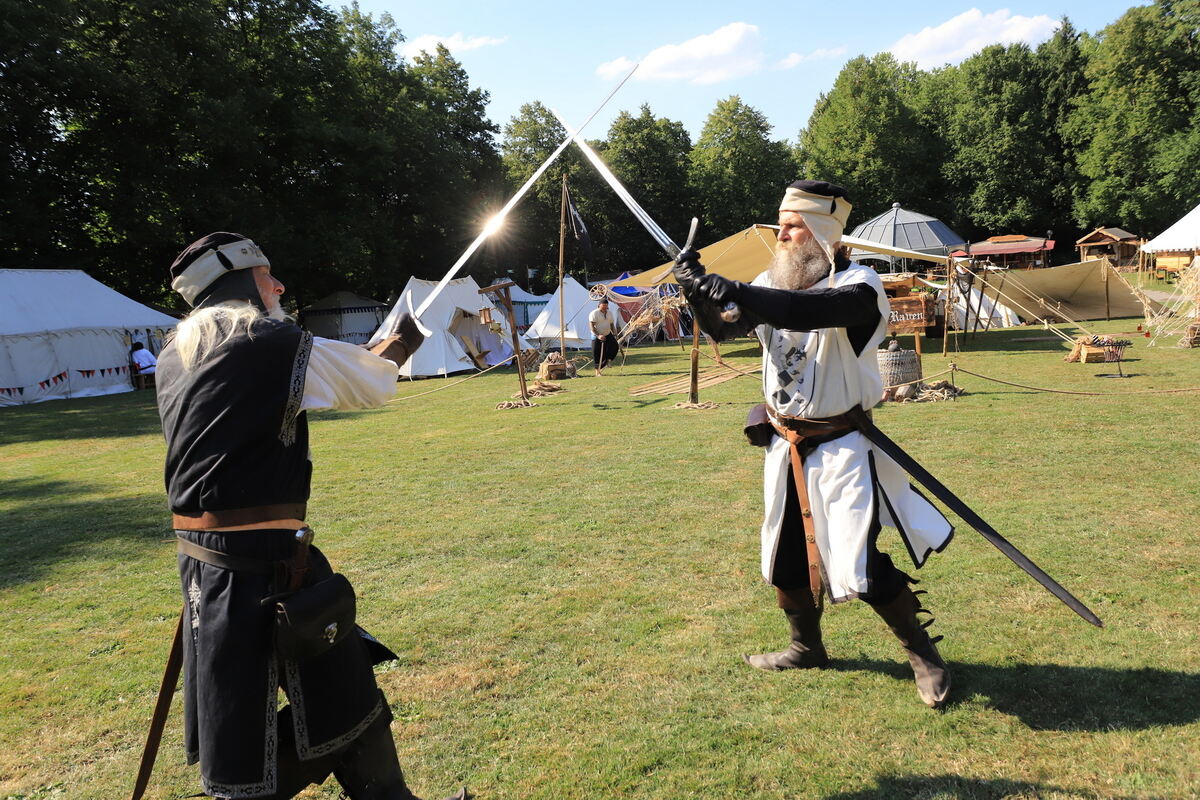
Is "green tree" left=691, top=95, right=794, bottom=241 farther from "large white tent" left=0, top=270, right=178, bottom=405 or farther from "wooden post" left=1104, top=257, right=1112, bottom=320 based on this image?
"large white tent" left=0, top=270, right=178, bottom=405

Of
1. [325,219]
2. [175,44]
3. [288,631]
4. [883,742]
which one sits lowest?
A: [883,742]

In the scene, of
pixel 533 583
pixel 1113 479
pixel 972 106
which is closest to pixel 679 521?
pixel 533 583

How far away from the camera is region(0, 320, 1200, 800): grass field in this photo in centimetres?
257

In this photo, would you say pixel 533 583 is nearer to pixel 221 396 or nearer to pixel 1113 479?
pixel 221 396

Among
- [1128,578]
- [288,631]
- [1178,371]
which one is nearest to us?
[288,631]

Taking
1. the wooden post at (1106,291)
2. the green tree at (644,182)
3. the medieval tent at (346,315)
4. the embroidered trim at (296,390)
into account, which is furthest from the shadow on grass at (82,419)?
the green tree at (644,182)

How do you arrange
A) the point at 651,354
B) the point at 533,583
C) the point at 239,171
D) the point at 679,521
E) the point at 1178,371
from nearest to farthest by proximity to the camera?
the point at 533,583, the point at 679,521, the point at 1178,371, the point at 651,354, the point at 239,171

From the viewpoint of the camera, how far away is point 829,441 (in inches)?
109

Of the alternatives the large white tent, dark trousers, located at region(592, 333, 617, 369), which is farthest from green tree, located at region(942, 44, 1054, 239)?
the large white tent

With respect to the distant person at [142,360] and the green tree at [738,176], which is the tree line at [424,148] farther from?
the distant person at [142,360]

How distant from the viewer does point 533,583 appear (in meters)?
4.29

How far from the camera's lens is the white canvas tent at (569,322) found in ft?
67.3

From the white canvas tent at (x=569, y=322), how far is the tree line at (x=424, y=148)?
8887 millimetres

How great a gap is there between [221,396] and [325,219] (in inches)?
1074
